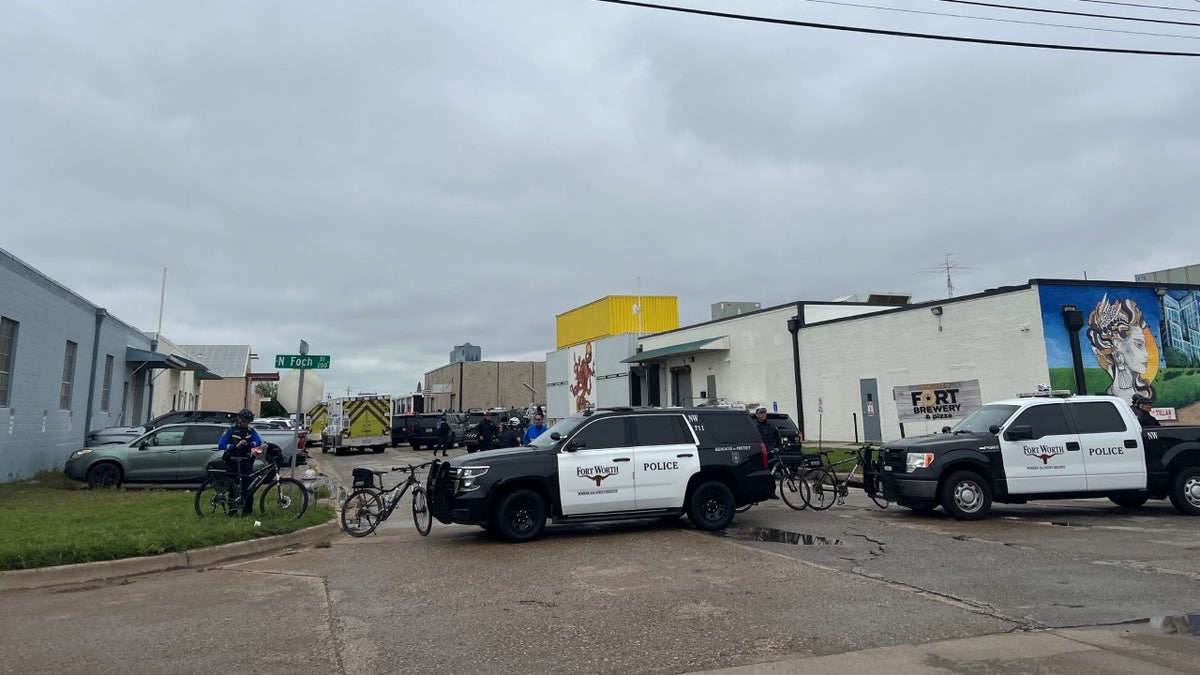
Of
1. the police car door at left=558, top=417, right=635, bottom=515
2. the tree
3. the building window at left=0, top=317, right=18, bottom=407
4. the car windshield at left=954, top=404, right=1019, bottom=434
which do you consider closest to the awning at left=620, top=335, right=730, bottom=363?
the car windshield at left=954, top=404, right=1019, bottom=434

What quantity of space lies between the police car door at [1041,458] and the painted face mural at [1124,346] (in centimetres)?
1285

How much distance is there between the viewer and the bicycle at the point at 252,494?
38.8 ft

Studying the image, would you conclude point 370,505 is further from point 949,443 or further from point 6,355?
point 6,355

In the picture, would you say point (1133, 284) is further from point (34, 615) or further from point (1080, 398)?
point (34, 615)

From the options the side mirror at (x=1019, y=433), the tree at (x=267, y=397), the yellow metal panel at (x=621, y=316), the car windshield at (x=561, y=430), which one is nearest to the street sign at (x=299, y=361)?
the car windshield at (x=561, y=430)

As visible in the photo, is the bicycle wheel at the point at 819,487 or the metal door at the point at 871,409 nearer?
the bicycle wheel at the point at 819,487

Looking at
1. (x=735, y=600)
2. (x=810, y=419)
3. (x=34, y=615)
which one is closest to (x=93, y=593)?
(x=34, y=615)

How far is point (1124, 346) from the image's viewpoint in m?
23.1

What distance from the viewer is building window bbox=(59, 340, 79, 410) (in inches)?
826

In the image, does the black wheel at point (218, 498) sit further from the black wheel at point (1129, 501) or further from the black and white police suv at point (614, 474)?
the black wheel at point (1129, 501)

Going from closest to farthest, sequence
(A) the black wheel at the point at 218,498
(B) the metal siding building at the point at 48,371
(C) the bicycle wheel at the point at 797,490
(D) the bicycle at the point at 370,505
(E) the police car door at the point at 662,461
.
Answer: (E) the police car door at the point at 662,461 < (D) the bicycle at the point at 370,505 < (A) the black wheel at the point at 218,498 < (C) the bicycle wheel at the point at 797,490 < (B) the metal siding building at the point at 48,371

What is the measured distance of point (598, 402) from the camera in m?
45.7

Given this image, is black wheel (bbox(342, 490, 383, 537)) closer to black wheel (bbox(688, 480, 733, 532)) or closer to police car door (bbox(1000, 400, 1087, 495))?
black wheel (bbox(688, 480, 733, 532))

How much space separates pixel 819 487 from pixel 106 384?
78.0ft
